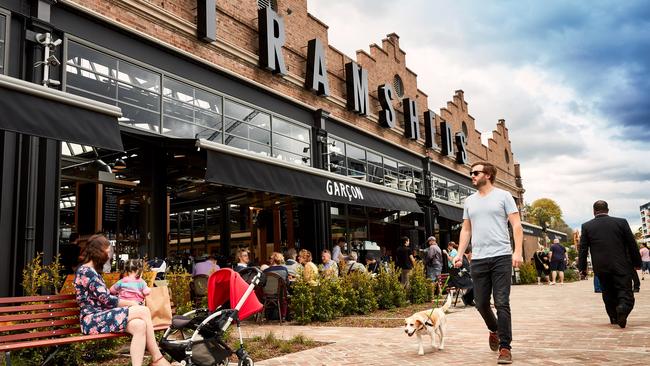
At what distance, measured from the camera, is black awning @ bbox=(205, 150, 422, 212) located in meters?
8.14

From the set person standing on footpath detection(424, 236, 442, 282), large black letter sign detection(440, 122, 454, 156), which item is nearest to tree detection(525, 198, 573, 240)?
large black letter sign detection(440, 122, 454, 156)

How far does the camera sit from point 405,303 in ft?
36.9

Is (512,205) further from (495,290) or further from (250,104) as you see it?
(250,104)

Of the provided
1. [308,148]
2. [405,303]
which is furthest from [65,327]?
[308,148]

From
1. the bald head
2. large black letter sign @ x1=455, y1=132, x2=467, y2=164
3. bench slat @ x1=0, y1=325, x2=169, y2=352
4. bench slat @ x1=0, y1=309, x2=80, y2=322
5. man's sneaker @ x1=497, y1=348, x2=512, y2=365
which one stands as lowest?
man's sneaker @ x1=497, y1=348, x2=512, y2=365

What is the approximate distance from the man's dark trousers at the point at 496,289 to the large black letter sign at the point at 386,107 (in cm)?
1270

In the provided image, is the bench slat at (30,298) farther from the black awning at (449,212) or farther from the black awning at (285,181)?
the black awning at (449,212)

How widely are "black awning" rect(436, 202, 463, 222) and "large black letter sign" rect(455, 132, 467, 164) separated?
21.6 ft

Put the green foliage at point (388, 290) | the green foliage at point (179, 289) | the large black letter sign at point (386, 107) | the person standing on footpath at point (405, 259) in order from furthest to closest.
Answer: the large black letter sign at point (386, 107), the person standing on footpath at point (405, 259), the green foliage at point (388, 290), the green foliage at point (179, 289)

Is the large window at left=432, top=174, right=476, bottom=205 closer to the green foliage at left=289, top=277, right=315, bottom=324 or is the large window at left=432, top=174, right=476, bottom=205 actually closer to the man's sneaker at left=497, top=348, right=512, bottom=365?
the green foliage at left=289, top=277, right=315, bottom=324

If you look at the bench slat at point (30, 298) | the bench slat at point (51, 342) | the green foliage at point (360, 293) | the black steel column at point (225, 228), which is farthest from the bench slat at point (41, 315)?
the black steel column at point (225, 228)

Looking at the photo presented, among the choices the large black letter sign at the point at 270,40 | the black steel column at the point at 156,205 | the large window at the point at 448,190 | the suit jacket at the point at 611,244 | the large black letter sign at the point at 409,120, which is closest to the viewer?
the suit jacket at the point at 611,244

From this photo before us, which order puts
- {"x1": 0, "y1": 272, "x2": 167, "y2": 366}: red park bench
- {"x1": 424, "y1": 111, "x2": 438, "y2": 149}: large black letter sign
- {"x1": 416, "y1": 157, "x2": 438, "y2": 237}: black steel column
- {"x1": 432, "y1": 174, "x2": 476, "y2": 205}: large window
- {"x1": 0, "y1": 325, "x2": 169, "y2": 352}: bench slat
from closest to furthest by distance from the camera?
{"x1": 0, "y1": 325, "x2": 169, "y2": 352}: bench slat < {"x1": 0, "y1": 272, "x2": 167, "y2": 366}: red park bench < {"x1": 416, "y1": 157, "x2": 438, "y2": 237}: black steel column < {"x1": 424, "y1": 111, "x2": 438, "y2": 149}: large black letter sign < {"x1": 432, "y1": 174, "x2": 476, "y2": 205}: large window

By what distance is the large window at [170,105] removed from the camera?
8672mm
